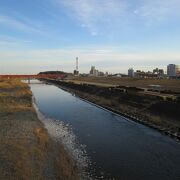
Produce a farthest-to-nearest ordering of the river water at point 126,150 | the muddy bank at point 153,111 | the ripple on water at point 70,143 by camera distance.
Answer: the muddy bank at point 153,111 < the ripple on water at point 70,143 < the river water at point 126,150

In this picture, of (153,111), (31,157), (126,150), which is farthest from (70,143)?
(153,111)

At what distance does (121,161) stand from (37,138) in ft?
24.3

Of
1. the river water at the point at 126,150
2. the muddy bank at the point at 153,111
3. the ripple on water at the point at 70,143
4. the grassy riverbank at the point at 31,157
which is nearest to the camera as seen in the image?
the grassy riverbank at the point at 31,157

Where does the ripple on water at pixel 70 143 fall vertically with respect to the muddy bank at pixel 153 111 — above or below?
below

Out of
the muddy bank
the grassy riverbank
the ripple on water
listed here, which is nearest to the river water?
the ripple on water

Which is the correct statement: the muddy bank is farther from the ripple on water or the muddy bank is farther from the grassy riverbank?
the grassy riverbank

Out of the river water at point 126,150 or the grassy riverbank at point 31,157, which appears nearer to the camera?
the grassy riverbank at point 31,157

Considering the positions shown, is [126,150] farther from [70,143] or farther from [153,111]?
[153,111]

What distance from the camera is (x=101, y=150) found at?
2489 cm

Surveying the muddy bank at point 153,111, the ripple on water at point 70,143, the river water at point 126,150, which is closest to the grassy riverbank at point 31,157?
the ripple on water at point 70,143

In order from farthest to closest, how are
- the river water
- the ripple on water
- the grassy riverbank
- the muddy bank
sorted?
1. the muddy bank
2. the ripple on water
3. the river water
4. the grassy riverbank

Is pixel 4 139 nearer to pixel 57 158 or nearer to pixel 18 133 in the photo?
pixel 18 133

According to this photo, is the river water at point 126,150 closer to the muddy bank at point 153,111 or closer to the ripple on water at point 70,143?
the ripple on water at point 70,143

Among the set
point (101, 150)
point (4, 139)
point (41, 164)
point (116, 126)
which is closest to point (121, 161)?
point (101, 150)
